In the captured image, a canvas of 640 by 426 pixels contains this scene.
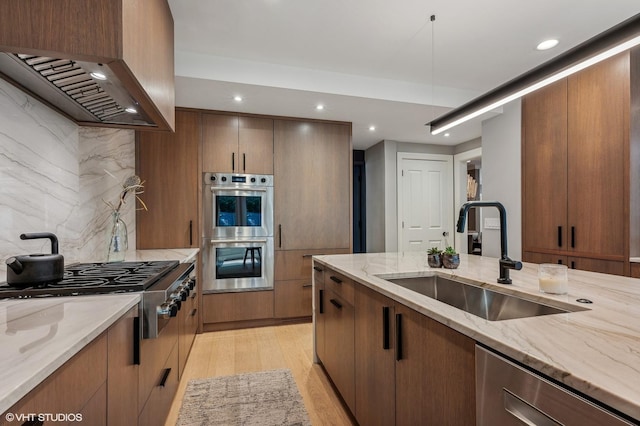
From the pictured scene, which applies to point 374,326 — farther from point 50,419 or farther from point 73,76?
point 73,76

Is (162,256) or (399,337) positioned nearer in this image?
(399,337)

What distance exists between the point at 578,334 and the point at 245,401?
6.33 feet

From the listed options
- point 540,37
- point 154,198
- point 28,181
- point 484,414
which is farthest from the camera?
point 154,198

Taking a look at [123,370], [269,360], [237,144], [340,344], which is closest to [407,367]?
[340,344]

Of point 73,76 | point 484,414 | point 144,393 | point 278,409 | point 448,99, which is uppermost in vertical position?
point 448,99

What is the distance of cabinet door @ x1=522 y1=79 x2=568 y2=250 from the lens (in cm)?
273

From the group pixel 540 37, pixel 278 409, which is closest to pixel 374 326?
pixel 278 409

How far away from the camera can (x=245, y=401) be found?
204cm

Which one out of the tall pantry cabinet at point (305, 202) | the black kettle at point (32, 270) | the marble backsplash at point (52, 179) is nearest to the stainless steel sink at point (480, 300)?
the black kettle at point (32, 270)

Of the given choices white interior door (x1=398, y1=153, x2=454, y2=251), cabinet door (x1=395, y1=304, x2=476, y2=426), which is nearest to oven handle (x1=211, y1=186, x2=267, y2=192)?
white interior door (x1=398, y1=153, x2=454, y2=251)

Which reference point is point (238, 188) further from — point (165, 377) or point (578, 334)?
point (578, 334)

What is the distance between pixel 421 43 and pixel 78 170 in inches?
105

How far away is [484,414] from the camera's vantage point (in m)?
0.80

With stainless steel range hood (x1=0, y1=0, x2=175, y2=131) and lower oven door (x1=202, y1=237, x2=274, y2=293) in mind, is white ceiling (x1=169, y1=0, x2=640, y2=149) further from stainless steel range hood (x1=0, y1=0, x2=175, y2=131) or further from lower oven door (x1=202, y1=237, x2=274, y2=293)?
lower oven door (x1=202, y1=237, x2=274, y2=293)
